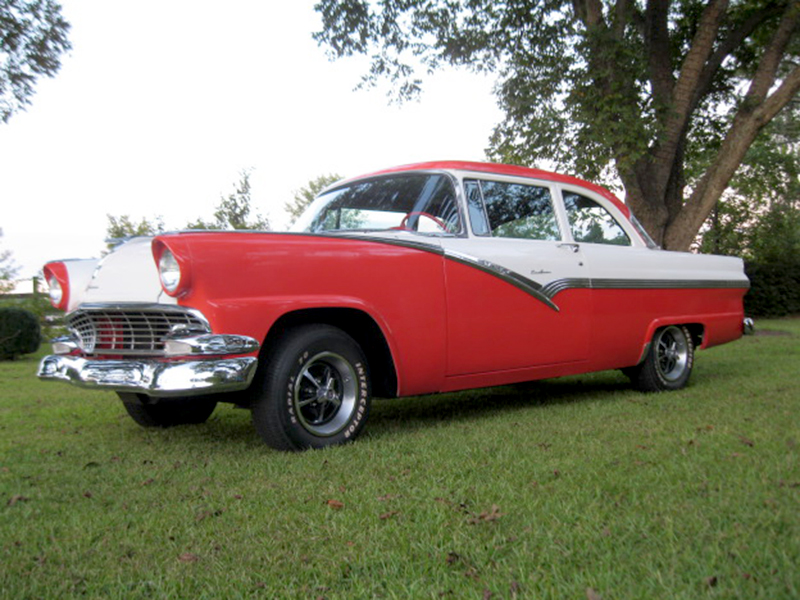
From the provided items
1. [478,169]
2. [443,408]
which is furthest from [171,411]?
[478,169]

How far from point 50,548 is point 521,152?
11.6 m

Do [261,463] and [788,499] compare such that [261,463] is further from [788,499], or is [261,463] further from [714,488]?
[788,499]

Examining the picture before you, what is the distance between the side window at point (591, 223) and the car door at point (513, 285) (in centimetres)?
20

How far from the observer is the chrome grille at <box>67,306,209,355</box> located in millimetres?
4130

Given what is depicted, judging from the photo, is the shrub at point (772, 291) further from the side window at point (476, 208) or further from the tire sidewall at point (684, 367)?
the side window at point (476, 208)

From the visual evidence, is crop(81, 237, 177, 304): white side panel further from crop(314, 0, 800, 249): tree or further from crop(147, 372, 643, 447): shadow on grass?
crop(314, 0, 800, 249): tree

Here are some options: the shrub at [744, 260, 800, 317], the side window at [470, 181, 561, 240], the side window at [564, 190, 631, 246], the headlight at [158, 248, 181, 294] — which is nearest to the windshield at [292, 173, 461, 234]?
the side window at [470, 181, 561, 240]

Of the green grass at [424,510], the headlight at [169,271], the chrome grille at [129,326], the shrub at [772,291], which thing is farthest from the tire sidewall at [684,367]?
the shrub at [772,291]

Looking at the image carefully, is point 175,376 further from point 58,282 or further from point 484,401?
point 484,401

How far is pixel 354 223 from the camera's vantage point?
5.56 m

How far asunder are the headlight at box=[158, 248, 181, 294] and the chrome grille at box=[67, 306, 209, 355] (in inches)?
4.7

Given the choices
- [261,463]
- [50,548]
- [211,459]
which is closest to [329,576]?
[50,548]

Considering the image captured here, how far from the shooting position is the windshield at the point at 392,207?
208 inches

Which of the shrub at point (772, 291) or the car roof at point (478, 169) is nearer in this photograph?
the car roof at point (478, 169)
